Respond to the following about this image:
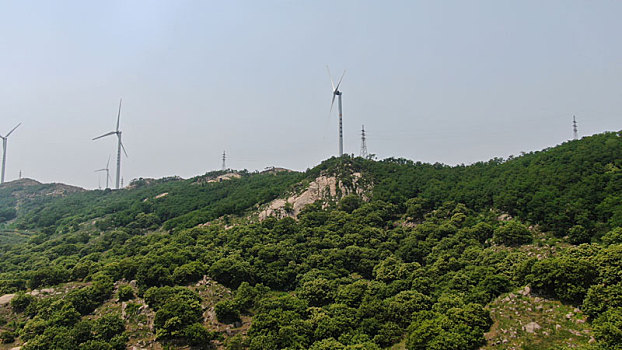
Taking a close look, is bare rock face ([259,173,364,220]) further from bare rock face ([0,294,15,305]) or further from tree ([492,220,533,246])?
bare rock face ([0,294,15,305])

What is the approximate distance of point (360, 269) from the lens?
7200 centimetres

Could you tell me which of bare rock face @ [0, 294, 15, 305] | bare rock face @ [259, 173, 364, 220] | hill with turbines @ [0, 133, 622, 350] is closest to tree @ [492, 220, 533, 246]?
hill with turbines @ [0, 133, 622, 350]

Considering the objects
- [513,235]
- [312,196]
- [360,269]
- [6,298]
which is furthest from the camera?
[312,196]

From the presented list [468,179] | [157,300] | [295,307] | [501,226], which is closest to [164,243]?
[157,300]

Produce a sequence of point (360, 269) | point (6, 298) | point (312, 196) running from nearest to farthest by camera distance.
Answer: point (6, 298)
point (360, 269)
point (312, 196)

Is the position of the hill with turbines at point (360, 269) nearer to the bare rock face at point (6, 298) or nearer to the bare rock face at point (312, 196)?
the bare rock face at point (6, 298)

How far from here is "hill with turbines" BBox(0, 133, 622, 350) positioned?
45375 millimetres

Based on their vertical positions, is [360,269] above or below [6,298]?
above

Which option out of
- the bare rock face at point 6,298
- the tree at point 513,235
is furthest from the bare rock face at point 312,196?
the bare rock face at point 6,298

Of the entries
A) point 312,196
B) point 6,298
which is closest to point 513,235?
point 312,196

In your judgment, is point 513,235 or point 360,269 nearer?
point 513,235

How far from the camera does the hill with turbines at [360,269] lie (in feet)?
149

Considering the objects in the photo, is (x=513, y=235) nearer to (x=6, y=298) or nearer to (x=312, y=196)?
(x=312, y=196)

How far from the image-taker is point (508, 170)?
9088 centimetres
